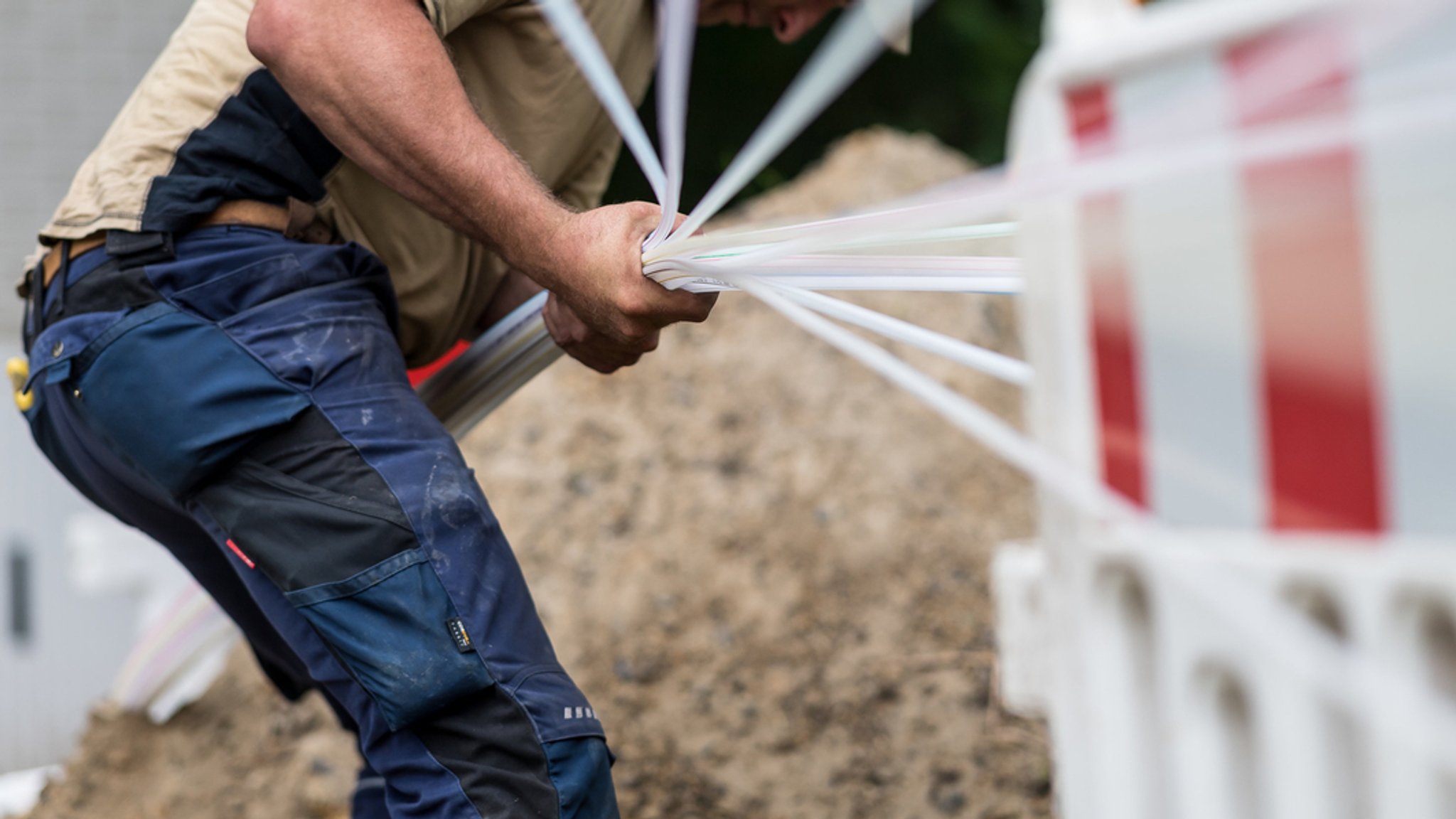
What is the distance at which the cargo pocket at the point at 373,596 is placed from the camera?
4.10ft

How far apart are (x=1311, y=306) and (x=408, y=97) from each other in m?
0.88

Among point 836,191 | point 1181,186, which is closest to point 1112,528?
point 1181,186

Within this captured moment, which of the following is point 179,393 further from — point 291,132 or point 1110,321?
point 1110,321

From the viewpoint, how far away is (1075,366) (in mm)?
851

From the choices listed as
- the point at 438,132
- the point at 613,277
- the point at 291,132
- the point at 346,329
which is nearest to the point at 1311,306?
the point at 613,277

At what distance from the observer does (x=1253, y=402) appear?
78cm

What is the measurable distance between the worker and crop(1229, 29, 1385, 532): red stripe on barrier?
1.97 ft

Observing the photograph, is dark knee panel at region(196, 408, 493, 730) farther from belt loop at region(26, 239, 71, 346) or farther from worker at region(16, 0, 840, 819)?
belt loop at region(26, 239, 71, 346)

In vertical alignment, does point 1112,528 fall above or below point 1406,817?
above

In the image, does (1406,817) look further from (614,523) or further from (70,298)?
(614,523)

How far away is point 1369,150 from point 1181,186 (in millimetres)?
108

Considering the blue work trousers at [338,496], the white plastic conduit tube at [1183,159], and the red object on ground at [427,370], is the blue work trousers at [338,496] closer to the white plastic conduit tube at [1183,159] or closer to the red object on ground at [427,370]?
the red object on ground at [427,370]

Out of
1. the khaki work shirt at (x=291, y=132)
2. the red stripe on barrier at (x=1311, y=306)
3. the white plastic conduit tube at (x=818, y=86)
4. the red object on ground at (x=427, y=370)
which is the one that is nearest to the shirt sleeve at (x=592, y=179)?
the khaki work shirt at (x=291, y=132)

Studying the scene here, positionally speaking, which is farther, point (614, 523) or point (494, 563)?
point (614, 523)
